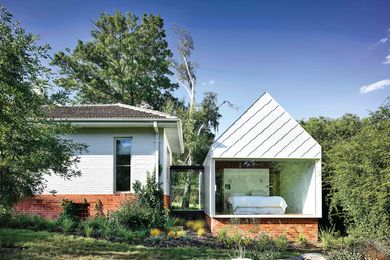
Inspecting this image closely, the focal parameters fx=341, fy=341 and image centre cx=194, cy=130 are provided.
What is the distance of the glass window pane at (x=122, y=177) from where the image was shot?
42.8 feet

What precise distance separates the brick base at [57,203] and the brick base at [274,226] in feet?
11.6

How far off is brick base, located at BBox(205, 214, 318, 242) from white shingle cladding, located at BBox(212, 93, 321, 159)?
2184 millimetres

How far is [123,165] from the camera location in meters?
13.1

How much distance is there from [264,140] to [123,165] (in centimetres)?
538

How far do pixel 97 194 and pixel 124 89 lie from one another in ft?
58.8

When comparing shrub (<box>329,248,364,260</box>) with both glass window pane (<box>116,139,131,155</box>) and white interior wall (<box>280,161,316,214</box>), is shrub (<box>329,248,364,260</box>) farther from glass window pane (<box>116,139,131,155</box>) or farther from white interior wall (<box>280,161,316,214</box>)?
glass window pane (<box>116,139,131,155</box>)

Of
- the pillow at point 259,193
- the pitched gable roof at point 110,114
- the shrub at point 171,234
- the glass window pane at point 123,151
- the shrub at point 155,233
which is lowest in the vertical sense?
the shrub at point 171,234

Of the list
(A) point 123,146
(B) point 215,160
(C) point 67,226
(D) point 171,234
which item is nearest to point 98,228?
(C) point 67,226

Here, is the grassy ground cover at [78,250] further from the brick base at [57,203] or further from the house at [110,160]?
the house at [110,160]

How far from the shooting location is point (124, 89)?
29.5 meters

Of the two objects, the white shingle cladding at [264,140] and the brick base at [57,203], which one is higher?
the white shingle cladding at [264,140]

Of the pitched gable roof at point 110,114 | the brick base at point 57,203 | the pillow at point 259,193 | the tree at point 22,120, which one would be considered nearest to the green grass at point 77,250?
the tree at point 22,120

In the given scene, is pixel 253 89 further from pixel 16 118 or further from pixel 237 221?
pixel 16 118

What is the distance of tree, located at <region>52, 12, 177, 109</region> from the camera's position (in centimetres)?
2923
